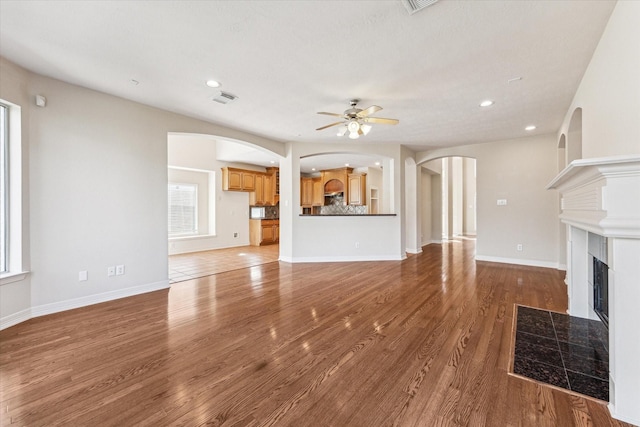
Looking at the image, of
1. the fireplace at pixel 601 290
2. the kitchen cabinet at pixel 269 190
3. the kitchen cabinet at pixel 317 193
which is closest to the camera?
the fireplace at pixel 601 290

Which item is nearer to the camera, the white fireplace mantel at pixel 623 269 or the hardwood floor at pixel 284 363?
the white fireplace mantel at pixel 623 269

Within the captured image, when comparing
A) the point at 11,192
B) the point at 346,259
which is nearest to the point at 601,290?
the point at 346,259

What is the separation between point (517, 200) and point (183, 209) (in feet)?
26.3

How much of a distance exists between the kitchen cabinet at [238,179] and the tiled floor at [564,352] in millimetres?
7169

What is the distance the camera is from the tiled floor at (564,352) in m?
1.80

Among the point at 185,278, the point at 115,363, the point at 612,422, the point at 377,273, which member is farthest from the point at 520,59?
the point at 185,278

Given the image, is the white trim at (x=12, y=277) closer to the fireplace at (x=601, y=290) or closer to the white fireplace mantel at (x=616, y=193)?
the white fireplace mantel at (x=616, y=193)

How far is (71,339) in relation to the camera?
7.98ft

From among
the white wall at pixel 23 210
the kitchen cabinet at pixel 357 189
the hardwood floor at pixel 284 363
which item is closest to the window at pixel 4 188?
the white wall at pixel 23 210

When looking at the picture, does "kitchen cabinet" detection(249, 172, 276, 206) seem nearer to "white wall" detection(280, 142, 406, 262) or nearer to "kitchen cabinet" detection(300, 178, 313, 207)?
"kitchen cabinet" detection(300, 178, 313, 207)

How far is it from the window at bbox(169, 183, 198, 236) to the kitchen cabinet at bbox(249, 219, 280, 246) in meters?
1.72

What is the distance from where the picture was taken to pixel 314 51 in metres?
2.50

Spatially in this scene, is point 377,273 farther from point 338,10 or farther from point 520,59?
point 338,10

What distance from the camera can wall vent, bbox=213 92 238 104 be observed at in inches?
135
